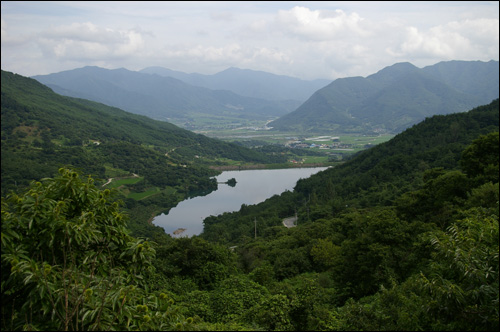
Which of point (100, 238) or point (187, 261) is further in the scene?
point (187, 261)

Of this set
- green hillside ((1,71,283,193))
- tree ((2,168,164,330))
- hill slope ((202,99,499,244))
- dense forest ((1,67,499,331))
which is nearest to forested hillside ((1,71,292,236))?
green hillside ((1,71,283,193))

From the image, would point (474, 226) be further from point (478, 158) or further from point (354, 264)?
point (478, 158)

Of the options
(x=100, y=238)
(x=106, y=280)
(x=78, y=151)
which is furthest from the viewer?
(x=78, y=151)

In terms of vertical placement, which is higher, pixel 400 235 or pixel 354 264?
pixel 400 235

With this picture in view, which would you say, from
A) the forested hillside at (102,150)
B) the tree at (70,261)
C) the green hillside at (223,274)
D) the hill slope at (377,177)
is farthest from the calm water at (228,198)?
the tree at (70,261)

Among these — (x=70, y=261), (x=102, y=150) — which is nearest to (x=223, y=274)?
(x=70, y=261)

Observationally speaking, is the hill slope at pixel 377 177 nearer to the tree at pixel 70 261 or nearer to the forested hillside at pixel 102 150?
the forested hillside at pixel 102 150

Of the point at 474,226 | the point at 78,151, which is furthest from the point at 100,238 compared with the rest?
the point at 78,151

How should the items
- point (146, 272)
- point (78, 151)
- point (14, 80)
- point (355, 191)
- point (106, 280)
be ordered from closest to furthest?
point (106, 280), point (146, 272), point (355, 191), point (78, 151), point (14, 80)
